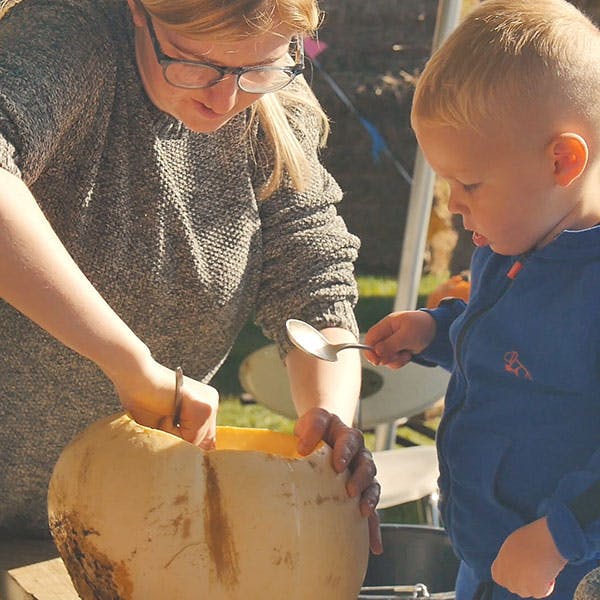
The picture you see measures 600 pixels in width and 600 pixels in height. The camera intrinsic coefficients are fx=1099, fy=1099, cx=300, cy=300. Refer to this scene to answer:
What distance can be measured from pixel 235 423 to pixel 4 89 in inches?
105

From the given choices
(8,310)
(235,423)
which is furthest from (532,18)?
(235,423)

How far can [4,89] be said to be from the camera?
1230mm

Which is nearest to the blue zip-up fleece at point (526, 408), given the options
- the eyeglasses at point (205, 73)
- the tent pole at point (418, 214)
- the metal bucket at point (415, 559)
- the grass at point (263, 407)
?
the eyeglasses at point (205, 73)

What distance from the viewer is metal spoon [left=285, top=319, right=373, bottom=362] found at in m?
1.48

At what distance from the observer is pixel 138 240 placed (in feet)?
5.09

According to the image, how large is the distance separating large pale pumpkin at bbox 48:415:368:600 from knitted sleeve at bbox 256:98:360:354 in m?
0.42

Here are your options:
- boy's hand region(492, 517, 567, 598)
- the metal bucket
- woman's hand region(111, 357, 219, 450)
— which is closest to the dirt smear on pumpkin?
woman's hand region(111, 357, 219, 450)

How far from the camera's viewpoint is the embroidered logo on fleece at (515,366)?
1.29 m

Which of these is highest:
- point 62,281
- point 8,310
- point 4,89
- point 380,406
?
point 4,89

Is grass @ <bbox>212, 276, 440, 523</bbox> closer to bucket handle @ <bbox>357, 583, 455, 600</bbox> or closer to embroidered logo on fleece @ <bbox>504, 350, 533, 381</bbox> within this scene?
bucket handle @ <bbox>357, 583, 455, 600</bbox>

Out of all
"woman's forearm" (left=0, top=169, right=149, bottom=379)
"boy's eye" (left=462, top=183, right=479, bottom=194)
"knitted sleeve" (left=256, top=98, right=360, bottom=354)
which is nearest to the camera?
"woman's forearm" (left=0, top=169, right=149, bottom=379)

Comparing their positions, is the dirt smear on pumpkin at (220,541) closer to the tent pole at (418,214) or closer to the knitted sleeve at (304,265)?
the knitted sleeve at (304,265)

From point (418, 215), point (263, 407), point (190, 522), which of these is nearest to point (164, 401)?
point (190, 522)

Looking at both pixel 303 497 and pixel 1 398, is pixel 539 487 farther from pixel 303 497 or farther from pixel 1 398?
pixel 1 398
